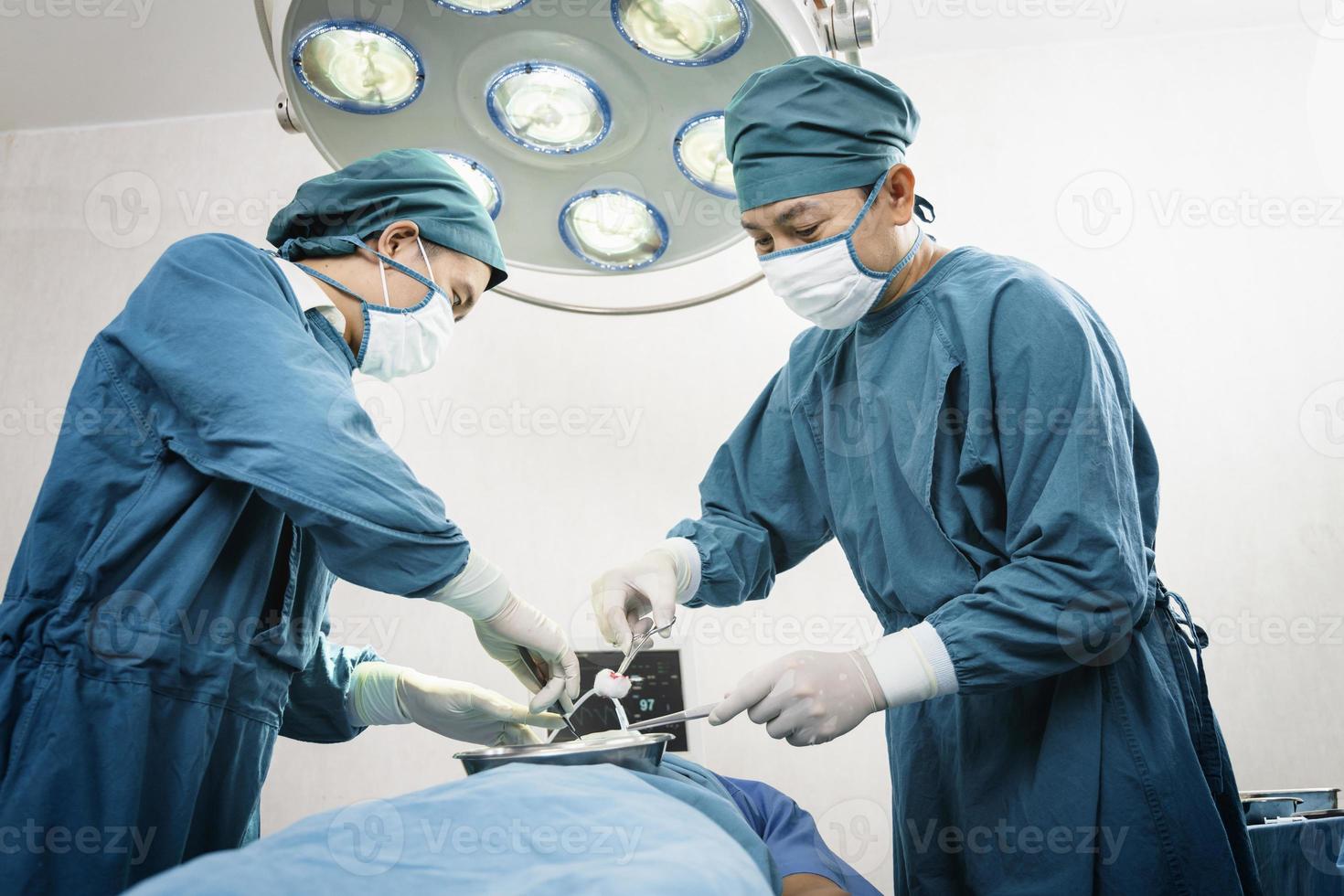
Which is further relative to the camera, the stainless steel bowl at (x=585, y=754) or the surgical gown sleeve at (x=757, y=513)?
the surgical gown sleeve at (x=757, y=513)

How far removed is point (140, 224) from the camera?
9.58 feet

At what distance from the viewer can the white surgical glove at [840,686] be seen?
1.11m

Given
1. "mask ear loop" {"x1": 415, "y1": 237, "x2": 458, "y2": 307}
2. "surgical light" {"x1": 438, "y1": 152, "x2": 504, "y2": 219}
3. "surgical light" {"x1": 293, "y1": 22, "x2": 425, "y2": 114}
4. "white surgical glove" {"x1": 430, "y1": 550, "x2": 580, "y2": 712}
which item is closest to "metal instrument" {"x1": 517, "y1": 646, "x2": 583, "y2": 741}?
"white surgical glove" {"x1": 430, "y1": 550, "x2": 580, "y2": 712}

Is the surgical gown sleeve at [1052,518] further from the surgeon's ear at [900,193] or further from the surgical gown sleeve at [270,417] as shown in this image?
the surgical gown sleeve at [270,417]

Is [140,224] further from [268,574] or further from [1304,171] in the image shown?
[1304,171]

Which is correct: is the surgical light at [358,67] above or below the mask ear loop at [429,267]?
above

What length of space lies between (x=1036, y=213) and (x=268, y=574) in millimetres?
2204

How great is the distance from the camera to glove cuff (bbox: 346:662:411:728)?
5.69ft

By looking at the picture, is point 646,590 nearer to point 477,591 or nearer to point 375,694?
point 477,591

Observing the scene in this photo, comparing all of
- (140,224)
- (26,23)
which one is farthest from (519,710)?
(26,23)

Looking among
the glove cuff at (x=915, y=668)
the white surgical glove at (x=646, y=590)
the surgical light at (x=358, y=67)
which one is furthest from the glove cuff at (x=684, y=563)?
the surgical light at (x=358, y=67)

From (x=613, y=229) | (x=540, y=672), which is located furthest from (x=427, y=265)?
(x=540, y=672)

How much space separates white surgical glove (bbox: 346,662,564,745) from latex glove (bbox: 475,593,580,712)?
0.13 metres

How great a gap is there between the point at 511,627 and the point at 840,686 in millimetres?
546
